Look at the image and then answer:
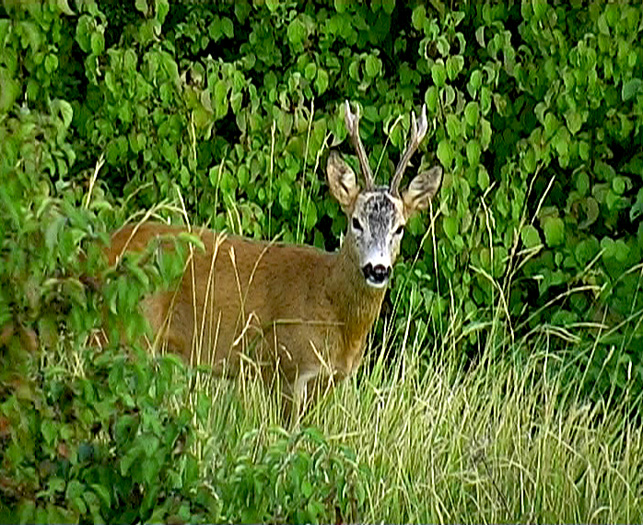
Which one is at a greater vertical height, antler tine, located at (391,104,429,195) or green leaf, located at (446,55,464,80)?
green leaf, located at (446,55,464,80)

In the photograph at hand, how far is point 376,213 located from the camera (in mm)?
7047

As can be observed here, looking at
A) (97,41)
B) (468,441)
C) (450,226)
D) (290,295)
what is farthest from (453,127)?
(468,441)

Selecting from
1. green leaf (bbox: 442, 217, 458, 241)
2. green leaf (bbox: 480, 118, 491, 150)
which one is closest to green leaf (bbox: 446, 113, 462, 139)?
green leaf (bbox: 480, 118, 491, 150)

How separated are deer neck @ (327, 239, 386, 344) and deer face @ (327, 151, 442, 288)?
9 centimetres

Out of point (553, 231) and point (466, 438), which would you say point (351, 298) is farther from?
point (466, 438)

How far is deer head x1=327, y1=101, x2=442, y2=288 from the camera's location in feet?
23.0

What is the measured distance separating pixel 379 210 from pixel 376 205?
0.03m

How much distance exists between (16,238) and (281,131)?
374 cm

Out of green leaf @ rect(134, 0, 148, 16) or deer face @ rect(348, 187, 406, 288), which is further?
green leaf @ rect(134, 0, 148, 16)

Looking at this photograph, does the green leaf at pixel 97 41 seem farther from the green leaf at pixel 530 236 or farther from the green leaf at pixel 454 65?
the green leaf at pixel 530 236

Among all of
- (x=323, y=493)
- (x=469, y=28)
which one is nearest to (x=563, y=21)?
(x=469, y=28)

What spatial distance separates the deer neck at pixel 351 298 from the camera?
288 inches

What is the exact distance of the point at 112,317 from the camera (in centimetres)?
443

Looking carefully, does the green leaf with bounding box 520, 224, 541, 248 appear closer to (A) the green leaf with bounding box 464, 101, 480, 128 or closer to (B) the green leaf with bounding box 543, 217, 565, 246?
(B) the green leaf with bounding box 543, 217, 565, 246
